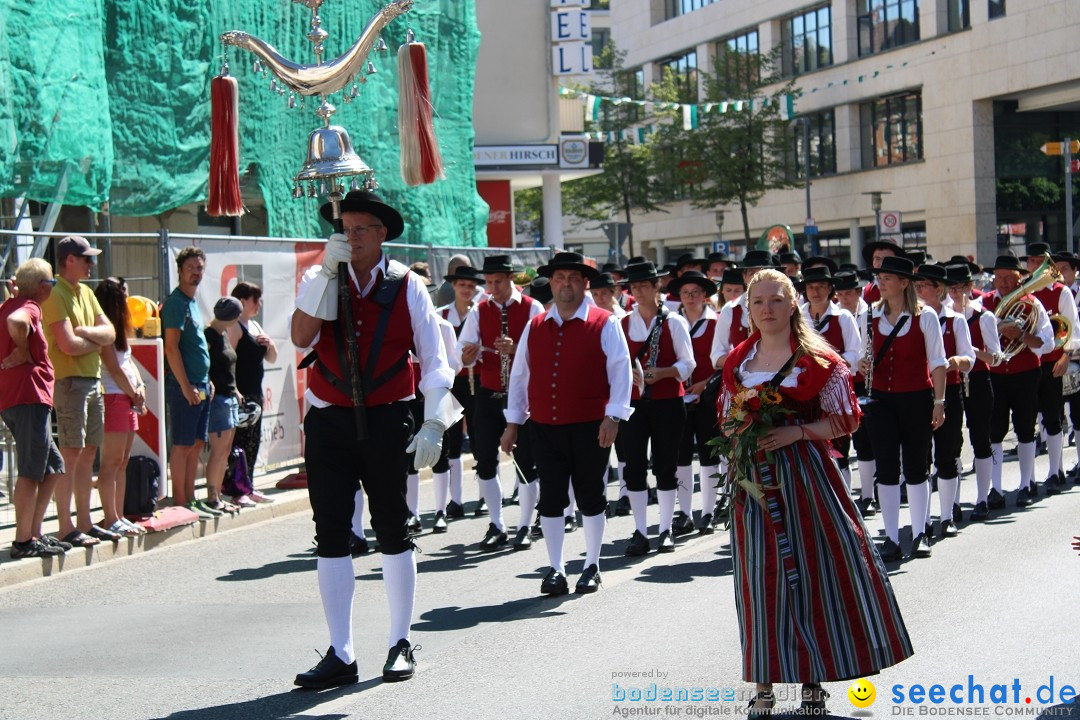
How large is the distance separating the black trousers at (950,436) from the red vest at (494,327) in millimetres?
3328

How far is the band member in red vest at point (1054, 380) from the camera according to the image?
1284cm

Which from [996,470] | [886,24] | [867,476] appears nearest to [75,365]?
[867,476]

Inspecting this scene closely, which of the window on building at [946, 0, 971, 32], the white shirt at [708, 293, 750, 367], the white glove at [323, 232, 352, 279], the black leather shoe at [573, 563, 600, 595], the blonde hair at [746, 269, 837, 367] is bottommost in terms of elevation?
the black leather shoe at [573, 563, 600, 595]

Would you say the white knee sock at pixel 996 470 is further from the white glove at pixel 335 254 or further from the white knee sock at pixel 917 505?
the white glove at pixel 335 254

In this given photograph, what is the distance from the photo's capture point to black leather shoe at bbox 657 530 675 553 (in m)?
10.2

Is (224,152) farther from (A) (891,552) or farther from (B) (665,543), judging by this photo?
(A) (891,552)

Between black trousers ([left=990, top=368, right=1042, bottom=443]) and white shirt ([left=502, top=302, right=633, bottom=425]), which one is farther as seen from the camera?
black trousers ([left=990, top=368, right=1042, bottom=443])

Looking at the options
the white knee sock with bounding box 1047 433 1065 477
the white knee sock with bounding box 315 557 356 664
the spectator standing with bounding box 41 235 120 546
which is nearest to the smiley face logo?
the white knee sock with bounding box 315 557 356 664

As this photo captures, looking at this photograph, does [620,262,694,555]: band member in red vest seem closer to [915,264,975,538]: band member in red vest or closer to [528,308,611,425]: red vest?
[528,308,611,425]: red vest

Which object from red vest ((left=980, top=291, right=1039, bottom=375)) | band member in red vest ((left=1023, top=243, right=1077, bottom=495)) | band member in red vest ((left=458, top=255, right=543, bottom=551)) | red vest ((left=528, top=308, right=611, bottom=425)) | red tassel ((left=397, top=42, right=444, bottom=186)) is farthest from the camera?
red tassel ((left=397, top=42, right=444, bottom=186))

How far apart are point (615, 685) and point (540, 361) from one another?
2984 millimetres

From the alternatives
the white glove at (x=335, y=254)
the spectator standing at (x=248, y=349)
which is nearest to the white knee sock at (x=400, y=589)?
the white glove at (x=335, y=254)

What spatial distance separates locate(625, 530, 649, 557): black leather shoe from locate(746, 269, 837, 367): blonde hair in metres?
4.29

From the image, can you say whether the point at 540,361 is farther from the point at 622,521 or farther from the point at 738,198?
the point at 738,198
